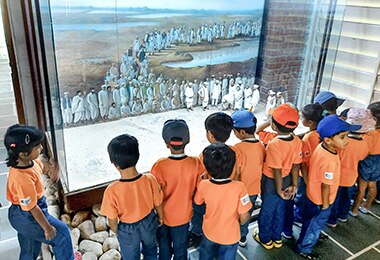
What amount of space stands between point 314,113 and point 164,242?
3.50 ft

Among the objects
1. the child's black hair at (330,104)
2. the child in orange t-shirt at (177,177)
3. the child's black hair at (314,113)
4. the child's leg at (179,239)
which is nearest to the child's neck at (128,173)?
the child in orange t-shirt at (177,177)

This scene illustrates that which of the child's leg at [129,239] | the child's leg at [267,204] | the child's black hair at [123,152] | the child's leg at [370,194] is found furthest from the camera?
the child's leg at [370,194]

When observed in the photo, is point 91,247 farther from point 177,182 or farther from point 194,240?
point 177,182

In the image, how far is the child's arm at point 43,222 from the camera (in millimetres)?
1479

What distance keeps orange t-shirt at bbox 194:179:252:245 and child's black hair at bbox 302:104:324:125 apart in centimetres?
74

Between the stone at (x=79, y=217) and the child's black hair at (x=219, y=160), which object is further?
the stone at (x=79, y=217)

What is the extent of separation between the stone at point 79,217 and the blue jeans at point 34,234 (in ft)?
1.53

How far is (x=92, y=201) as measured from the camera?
221 centimetres

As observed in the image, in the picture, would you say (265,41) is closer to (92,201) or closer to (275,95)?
(275,95)

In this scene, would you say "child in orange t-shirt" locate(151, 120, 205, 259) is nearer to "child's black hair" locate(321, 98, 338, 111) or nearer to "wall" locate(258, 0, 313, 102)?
"child's black hair" locate(321, 98, 338, 111)

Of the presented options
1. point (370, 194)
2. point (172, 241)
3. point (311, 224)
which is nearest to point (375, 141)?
point (370, 194)

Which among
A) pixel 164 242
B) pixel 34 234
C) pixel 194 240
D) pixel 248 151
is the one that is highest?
pixel 248 151

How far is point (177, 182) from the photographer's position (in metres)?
1.53

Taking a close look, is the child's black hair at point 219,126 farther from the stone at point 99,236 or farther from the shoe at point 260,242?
the stone at point 99,236
